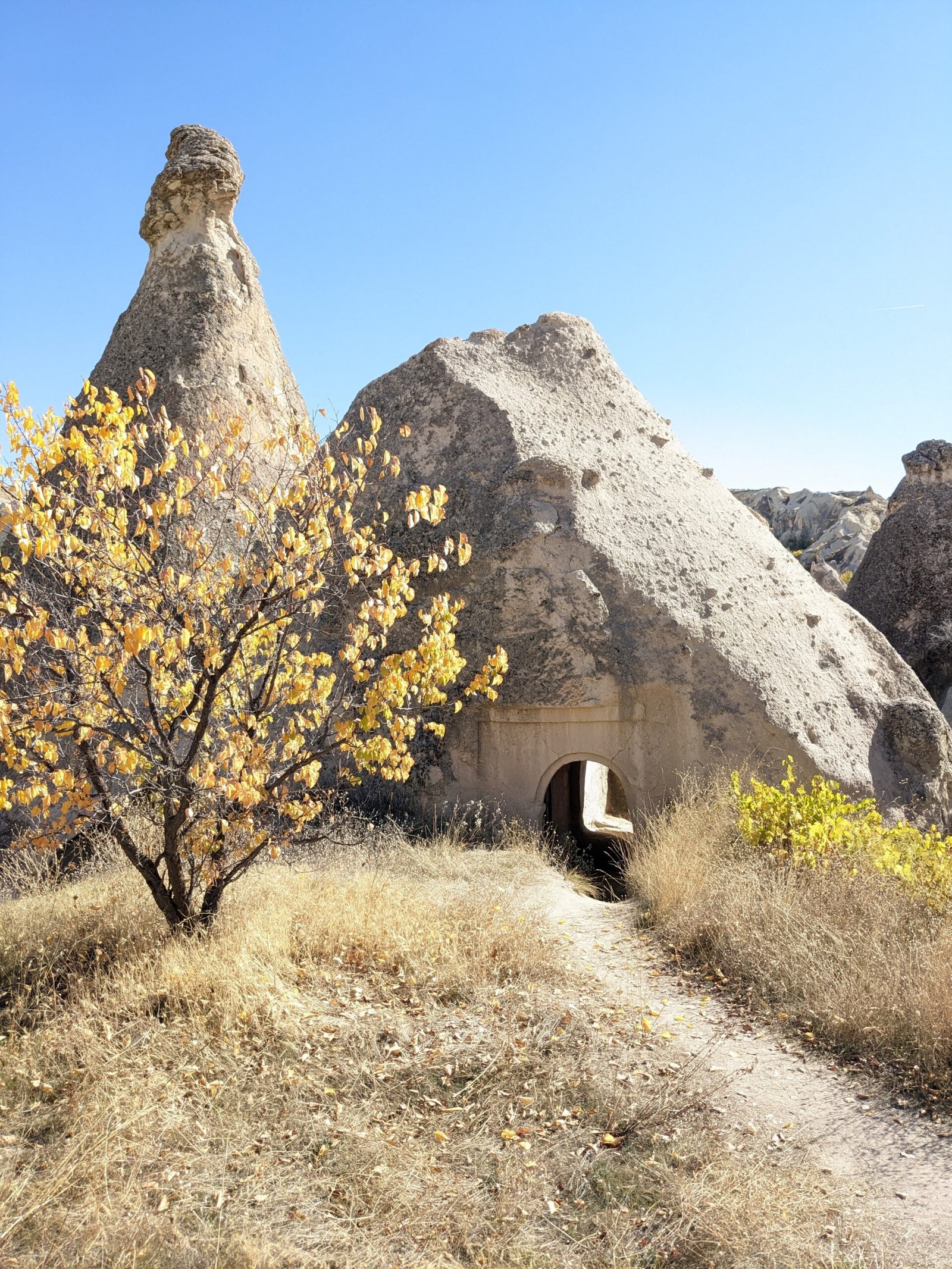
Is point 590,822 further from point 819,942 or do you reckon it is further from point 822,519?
point 822,519

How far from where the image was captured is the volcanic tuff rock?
893 cm

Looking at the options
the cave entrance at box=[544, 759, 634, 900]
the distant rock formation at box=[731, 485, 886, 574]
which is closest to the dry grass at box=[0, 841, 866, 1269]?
the cave entrance at box=[544, 759, 634, 900]

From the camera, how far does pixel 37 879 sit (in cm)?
707

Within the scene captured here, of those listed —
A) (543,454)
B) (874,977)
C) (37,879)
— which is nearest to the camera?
(874,977)

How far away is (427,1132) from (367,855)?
3.71m

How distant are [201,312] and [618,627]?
5591mm

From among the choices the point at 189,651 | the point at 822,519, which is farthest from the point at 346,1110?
the point at 822,519

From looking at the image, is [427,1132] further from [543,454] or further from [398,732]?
[543,454]

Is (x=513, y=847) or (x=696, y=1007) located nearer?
(x=696, y=1007)

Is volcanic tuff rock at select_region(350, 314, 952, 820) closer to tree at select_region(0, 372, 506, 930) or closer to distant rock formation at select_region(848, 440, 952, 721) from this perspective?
tree at select_region(0, 372, 506, 930)

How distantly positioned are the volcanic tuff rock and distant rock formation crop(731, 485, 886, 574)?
2445cm

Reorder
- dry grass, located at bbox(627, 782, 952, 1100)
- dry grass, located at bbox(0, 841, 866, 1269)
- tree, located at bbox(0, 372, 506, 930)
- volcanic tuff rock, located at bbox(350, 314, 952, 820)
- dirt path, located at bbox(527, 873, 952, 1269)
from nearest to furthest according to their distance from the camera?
dry grass, located at bbox(0, 841, 866, 1269) < dirt path, located at bbox(527, 873, 952, 1269) < tree, located at bbox(0, 372, 506, 930) < dry grass, located at bbox(627, 782, 952, 1100) < volcanic tuff rock, located at bbox(350, 314, 952, 820)

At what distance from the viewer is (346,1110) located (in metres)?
4.20

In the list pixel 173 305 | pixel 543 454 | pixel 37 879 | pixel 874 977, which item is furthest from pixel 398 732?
pixel 173 305
